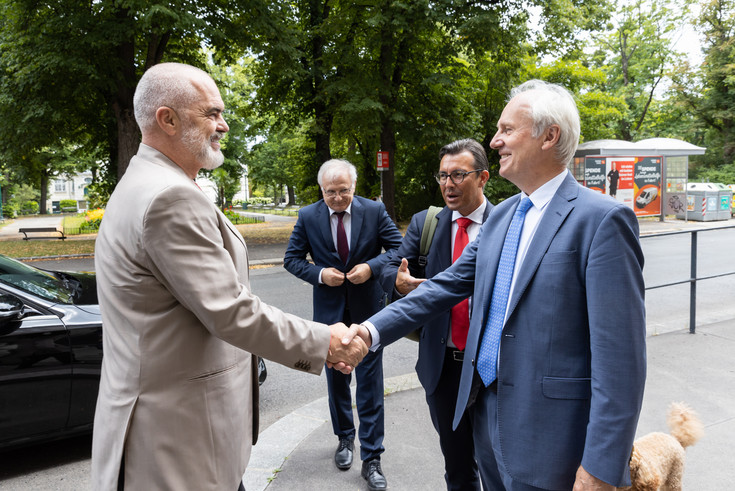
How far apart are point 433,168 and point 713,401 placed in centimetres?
2085

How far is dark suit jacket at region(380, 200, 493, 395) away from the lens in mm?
2908

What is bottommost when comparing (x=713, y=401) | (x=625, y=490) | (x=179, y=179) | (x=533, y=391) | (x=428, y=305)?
(x=713, y=401)

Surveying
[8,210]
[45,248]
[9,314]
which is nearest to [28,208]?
[8,210]

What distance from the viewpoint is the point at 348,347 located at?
244 cm

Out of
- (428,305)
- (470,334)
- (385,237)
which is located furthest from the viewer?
(385,237)

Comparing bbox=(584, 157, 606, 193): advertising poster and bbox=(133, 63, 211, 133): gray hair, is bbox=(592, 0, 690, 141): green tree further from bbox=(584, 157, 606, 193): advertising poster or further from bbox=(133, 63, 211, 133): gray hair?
bbox=(133, 63, 211, 133): gray hair

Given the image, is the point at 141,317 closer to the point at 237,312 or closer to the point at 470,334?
the point at 237,312

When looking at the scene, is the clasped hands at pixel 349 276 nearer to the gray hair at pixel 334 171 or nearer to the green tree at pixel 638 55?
the gray hair at pixel 334 171

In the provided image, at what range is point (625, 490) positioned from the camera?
7.54 feet

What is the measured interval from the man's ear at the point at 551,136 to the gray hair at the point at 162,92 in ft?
4.19

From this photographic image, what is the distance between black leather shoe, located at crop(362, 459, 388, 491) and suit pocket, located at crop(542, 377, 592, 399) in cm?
184

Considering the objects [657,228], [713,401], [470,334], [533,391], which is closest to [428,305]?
[470,334]

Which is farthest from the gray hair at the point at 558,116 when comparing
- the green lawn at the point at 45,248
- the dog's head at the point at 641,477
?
the green lawn at the point at 45,248

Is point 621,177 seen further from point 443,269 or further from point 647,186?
point 443,269
